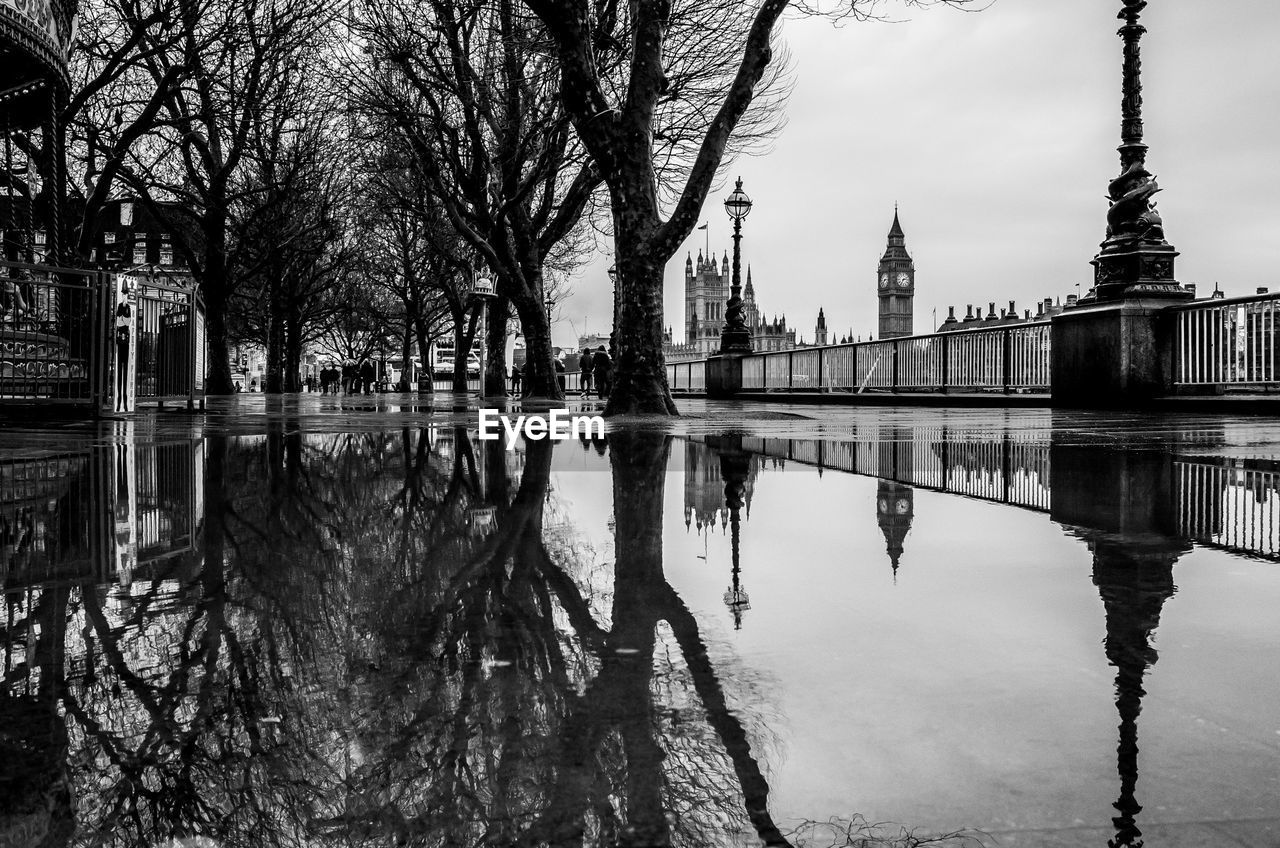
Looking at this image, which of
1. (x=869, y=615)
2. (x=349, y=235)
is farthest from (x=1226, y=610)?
(x=349, y=235)

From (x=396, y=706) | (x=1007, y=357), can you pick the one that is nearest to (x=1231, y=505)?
(x=396, y=706)

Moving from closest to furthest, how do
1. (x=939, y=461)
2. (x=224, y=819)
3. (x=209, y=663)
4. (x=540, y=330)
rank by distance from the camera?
(x=224, y=819) → (x=209, y=663) → (x=939, y=461) → (x=540, y=330)

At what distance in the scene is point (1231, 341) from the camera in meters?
14.2

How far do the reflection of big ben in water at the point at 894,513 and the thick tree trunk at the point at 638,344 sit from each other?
7.14 meters

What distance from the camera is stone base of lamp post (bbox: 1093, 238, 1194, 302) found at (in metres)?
14.5

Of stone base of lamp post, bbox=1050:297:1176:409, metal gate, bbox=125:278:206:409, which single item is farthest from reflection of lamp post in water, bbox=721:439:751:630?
stone base of lamp post, bbox=1050:297:1176:409

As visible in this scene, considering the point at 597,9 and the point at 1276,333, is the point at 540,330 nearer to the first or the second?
the point at 597,9

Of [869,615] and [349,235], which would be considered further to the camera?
[349,235]

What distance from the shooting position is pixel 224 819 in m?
0.93

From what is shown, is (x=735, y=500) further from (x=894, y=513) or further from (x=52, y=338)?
(x=52, y=338)

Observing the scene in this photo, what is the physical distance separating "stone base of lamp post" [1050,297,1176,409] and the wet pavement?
12451 millimetres

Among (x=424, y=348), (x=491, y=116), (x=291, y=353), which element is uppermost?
(x=491, y=116)

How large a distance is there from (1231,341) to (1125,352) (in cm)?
139

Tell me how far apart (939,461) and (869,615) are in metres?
3.64
